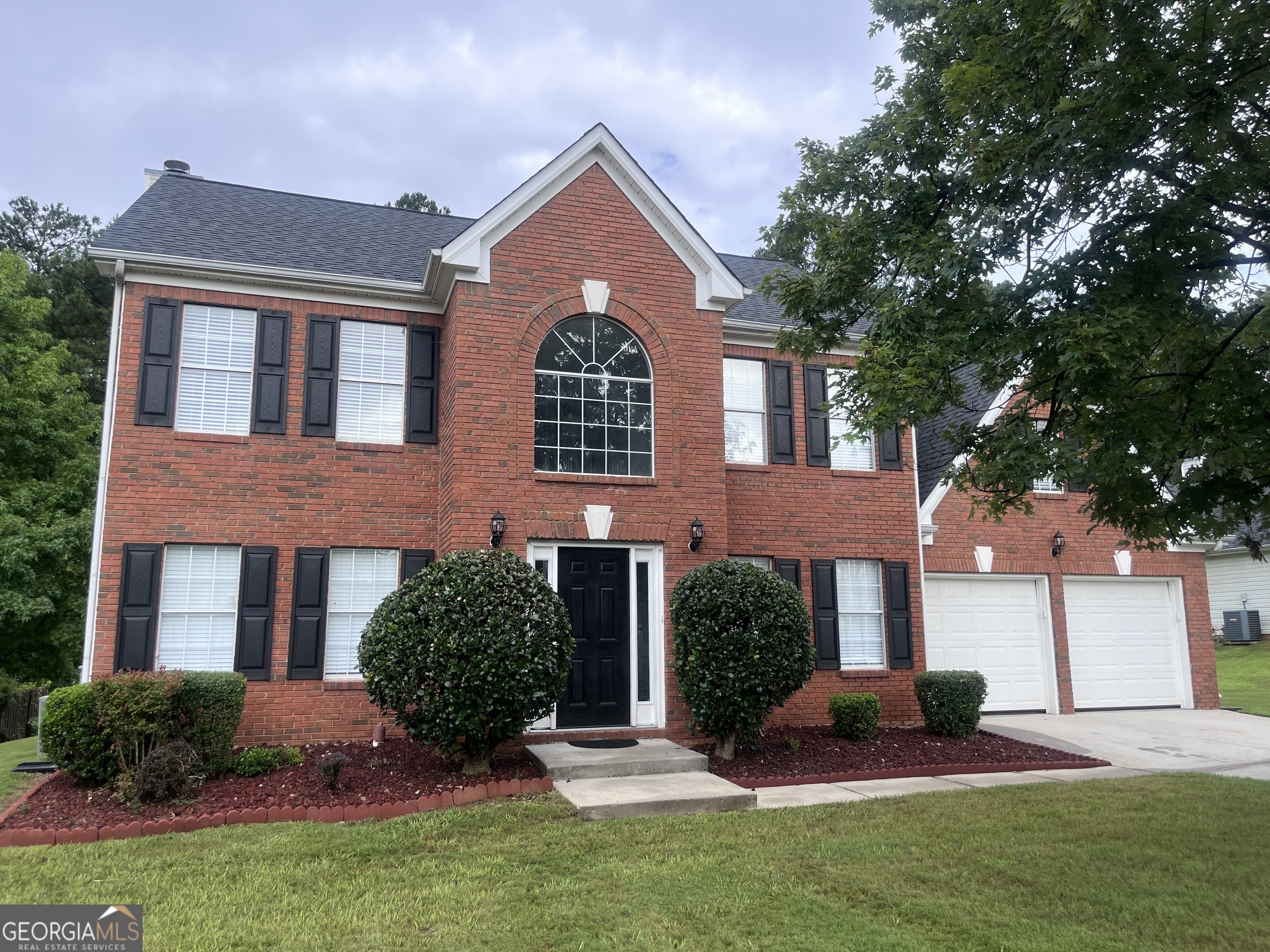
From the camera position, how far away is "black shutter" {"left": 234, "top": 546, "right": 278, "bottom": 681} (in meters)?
10.2

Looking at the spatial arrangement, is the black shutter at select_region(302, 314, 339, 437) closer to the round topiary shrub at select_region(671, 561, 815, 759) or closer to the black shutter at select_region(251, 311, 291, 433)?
the black shutter at select_region(251, 311, 291, 433)

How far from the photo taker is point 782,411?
12750 mm

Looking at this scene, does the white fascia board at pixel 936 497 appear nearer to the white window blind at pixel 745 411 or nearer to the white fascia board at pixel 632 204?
the white window blind at pixel 745 411

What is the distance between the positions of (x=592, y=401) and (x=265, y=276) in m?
4.42

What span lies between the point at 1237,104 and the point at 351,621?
33.1ft

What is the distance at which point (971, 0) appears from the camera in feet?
22.4

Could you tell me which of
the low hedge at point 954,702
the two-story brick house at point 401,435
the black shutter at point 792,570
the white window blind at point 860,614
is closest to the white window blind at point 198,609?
the two-story brick house at point 401,435

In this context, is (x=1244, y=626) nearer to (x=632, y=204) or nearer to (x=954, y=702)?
(x=954, y=702)

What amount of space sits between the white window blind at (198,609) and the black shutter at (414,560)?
1.93m

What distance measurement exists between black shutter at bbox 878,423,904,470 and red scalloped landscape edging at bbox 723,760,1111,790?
4786 millimetres

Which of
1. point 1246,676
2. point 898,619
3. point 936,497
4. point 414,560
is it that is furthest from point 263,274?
point 1246,676

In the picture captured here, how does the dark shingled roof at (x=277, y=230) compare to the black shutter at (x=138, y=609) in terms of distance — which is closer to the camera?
the black shutter at (x=138, y=609)

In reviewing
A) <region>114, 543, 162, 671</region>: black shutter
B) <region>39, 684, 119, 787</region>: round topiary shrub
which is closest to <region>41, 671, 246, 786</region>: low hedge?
<region>39, 684, 119, 787</region>: round topiary shrub

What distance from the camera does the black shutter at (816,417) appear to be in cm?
1283
